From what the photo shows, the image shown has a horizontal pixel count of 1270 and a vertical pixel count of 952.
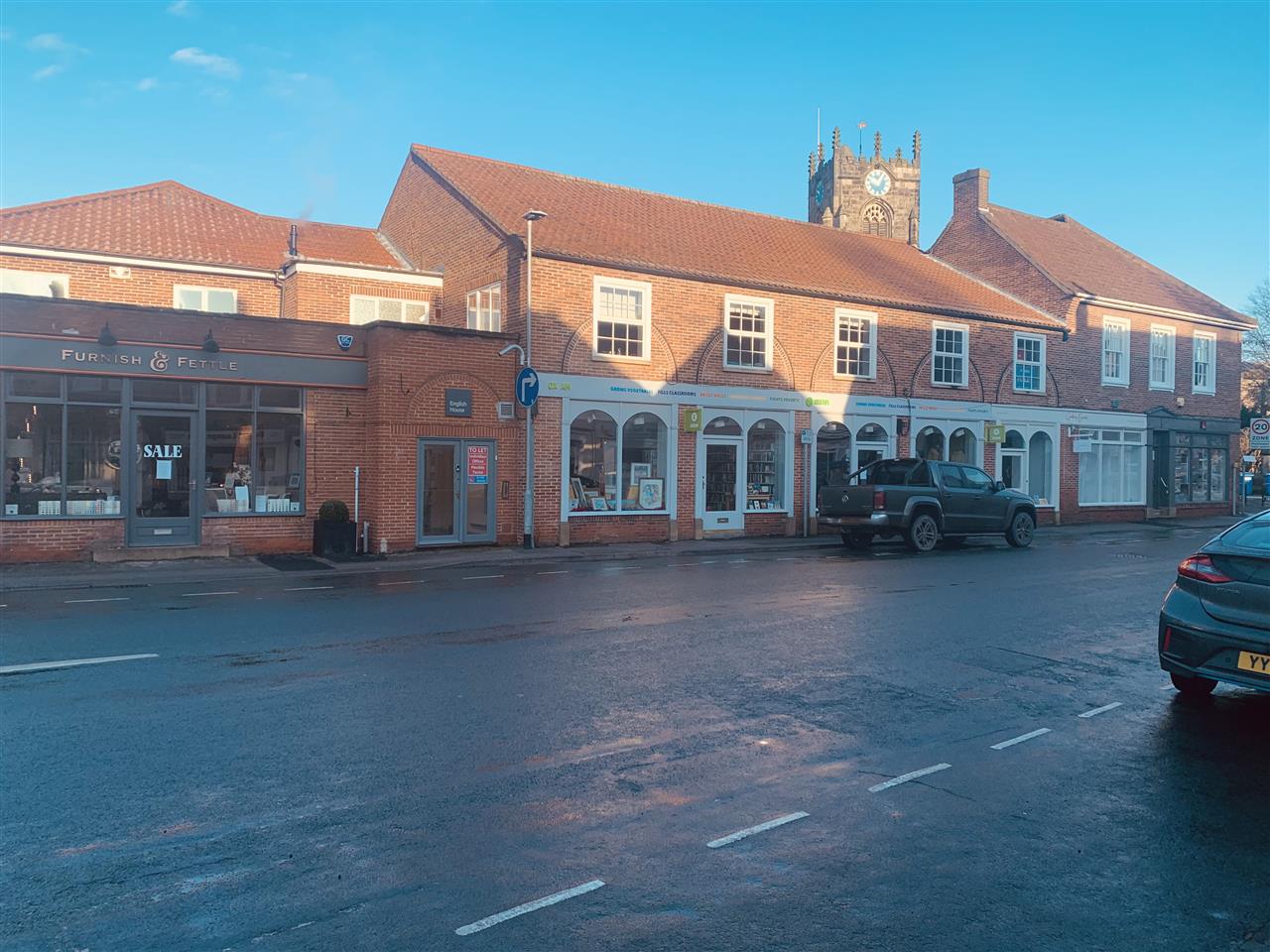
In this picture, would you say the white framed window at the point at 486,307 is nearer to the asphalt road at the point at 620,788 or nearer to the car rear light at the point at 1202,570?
the asphalt road at the point at 620,788

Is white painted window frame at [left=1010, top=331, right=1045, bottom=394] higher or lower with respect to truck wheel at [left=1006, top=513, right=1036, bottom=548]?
higher

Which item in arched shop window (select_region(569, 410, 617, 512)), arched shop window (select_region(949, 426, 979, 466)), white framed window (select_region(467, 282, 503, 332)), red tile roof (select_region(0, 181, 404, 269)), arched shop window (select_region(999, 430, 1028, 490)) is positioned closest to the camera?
arched shop window (select_region(569, 410, 617, 512))

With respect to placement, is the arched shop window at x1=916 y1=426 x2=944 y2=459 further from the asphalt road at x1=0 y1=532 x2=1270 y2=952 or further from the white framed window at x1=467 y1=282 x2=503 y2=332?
the asphalt road at x1=0 y1=532 x2=1270 y2=952

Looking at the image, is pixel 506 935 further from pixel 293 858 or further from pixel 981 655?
pixel 981 655

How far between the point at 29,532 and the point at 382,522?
5631 millimetres

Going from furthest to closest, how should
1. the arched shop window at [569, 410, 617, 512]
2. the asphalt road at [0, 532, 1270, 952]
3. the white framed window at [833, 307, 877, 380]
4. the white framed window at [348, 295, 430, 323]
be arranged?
the white framed window at [833, 307, 877, 380] → the white framed window at [348, 295, 430, 323] → the arched shop window at [569, 410, 617, 512] → the asphalt road at [0, 532, 1270, 952]

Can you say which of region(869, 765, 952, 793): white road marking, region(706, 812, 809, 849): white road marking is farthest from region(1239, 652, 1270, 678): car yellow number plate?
region(706, 812, 809, 849): white road marking

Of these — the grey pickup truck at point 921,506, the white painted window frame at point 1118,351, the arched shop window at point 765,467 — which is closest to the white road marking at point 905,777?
the grey pickup truck at point 921,506

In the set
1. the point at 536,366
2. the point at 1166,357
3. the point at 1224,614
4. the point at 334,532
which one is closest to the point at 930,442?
the point at 1166,357

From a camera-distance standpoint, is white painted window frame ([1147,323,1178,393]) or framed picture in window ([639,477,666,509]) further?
white painted window frame ([1147,323,1178,393])

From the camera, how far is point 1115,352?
31.2 m

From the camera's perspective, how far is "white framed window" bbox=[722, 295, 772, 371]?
22.9 meters

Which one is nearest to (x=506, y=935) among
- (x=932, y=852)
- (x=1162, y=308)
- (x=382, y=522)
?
(x=932, y=852)

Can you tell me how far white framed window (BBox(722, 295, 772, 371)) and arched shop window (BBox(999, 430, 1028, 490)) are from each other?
9369 mm
